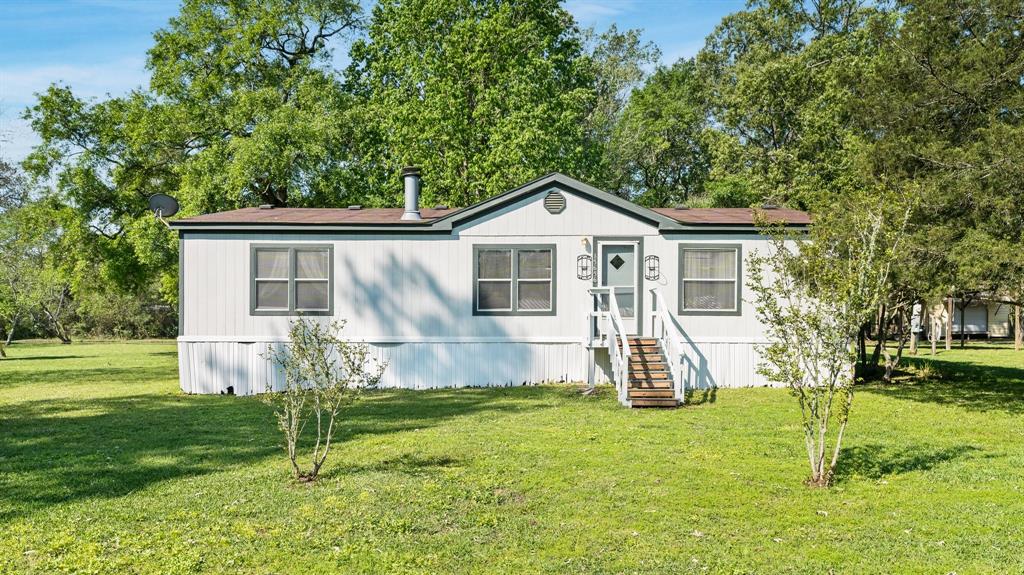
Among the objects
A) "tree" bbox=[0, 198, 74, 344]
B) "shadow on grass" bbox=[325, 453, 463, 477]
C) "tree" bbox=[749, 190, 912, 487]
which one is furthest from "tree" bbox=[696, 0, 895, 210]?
"tree" bbox=[0, 198, 74, 344]

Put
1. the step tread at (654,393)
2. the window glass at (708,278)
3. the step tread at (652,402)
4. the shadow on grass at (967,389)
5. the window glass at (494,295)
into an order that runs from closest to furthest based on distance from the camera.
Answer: the step tread at (652,402), the step tread at (654,393), the shadow on grass at (967,389), the window glass at (708,278), the window glass at (494,295)

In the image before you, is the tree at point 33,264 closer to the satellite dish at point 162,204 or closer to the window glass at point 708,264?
the satellite dish at point 162,204

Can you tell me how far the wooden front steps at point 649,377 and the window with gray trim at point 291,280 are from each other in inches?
222

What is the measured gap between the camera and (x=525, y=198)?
14836mm

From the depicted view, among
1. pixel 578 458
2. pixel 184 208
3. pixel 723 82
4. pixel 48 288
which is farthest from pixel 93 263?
pixel 723 82

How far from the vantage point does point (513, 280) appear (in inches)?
584

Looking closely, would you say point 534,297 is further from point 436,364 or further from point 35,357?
point 35,357

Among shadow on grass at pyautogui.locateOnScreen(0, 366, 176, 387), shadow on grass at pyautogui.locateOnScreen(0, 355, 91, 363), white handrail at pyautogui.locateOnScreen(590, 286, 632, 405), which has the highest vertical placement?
white handrail at pyautogui.locateOnScreen(590, 286, 632, 405)

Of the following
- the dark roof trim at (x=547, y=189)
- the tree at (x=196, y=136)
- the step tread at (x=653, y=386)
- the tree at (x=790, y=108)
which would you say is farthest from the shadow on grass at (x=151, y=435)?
the tree at (x=790, y=108)

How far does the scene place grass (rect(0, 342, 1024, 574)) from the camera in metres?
5.41

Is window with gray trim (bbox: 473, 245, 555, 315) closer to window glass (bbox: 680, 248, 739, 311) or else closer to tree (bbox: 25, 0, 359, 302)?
window glass (bbox: 680, 248, 739, 311)

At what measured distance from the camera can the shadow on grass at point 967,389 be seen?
1299 centimetres

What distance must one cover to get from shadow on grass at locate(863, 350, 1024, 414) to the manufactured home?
2.72 m

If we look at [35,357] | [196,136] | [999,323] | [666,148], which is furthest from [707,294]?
[999,323]
